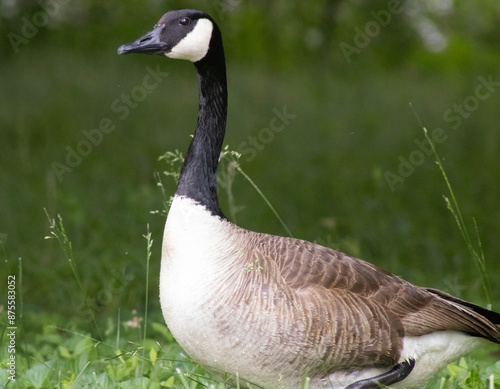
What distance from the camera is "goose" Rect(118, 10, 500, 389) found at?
9.96ft

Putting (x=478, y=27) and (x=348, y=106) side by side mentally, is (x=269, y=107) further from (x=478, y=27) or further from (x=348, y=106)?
(x=478, y=27)

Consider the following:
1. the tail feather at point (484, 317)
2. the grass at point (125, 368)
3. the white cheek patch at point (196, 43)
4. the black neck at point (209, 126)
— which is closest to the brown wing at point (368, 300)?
the tail feather at point (484, 317)

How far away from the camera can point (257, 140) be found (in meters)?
8.69

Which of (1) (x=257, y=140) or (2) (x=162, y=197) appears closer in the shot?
(2) (x=162, y=197)

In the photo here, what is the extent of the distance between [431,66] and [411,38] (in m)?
1.20

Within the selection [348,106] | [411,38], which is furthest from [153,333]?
[411,38]

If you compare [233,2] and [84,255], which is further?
[233,2]

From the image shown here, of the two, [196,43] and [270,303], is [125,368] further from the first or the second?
[196,43]

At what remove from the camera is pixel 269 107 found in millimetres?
10281

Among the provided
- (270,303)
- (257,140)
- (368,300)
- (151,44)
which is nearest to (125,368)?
(270,303)

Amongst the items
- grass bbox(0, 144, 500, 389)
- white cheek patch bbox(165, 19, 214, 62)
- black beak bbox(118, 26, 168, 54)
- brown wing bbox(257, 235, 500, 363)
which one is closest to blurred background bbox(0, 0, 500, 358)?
grass bbox(0, 144, 500, 389)

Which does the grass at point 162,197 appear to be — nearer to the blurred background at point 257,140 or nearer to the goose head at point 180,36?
the blurred background at point 257,140

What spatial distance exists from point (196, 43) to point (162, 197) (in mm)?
A: 3826

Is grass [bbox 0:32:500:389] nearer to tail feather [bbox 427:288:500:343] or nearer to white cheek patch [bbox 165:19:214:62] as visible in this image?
tail feather [bbox 427:288:500:343]
